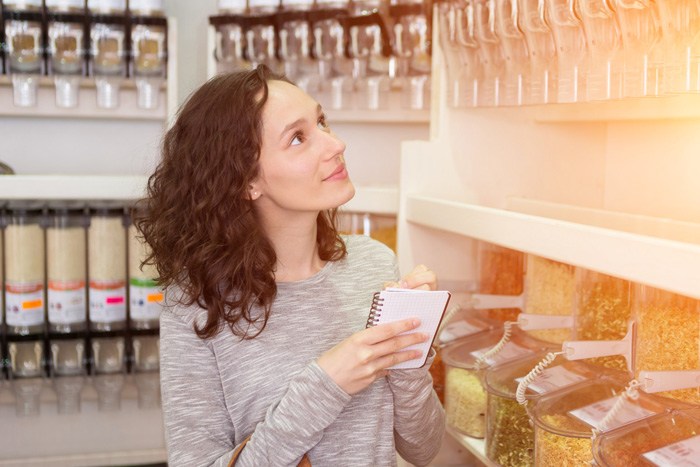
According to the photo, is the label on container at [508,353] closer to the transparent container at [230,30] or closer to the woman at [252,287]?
the woman at [252,287]

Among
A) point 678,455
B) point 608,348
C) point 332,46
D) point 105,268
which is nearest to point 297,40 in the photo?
point 332,46

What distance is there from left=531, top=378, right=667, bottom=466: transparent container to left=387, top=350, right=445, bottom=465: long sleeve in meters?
0.19

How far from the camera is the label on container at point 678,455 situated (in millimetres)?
1119

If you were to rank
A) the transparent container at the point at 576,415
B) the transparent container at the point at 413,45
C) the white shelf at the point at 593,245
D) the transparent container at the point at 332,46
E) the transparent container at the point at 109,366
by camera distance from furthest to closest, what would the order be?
the transparent container at the point at 109,366, the transparent container at the point at 332,46, the transparent container at the point at 413,45, the transparent container at the point at 576,415, the white shelf at the point at 593,245

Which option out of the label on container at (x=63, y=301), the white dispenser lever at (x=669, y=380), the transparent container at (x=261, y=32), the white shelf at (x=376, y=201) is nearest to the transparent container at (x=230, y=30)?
the transparent container at (x=261, y=32)

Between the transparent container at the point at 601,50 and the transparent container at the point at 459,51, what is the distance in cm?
41

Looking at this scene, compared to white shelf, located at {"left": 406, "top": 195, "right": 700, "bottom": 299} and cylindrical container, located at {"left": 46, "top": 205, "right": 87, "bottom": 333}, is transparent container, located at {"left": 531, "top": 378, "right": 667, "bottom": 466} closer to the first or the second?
white shelf, located at {"left": 406, "top": 195, "right": 700, "bottom": 299}

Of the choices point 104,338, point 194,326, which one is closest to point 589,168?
point 194,326

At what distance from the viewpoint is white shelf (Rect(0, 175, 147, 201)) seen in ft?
7.66

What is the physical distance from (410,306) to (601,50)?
51 centimetres

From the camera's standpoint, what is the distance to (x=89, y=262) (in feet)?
8.21

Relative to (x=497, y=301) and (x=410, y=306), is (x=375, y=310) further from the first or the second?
(x=497, y=301)

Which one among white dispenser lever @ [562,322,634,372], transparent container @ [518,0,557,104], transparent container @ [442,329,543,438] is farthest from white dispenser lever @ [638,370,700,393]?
transparent container @ [518,0,557,104]

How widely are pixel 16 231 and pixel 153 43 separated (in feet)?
2.07
